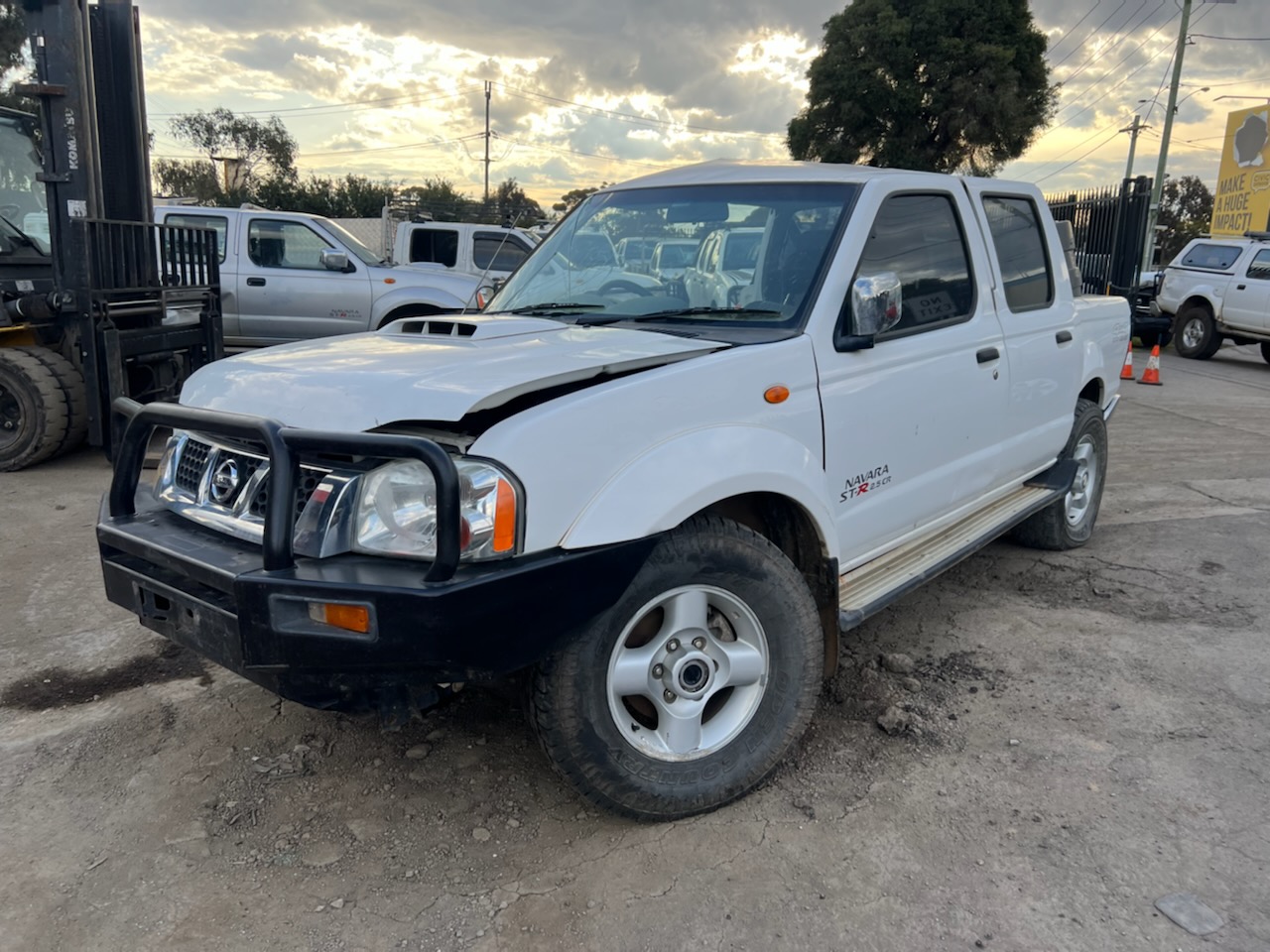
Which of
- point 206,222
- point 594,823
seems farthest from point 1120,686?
point 206,222

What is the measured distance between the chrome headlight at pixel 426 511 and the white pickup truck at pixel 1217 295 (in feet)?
54.9

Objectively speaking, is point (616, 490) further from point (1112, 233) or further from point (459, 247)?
point (1112, 233)

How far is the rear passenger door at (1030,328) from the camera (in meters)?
4.35

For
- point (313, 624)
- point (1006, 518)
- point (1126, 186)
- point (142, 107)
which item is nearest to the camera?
point (313, 624)

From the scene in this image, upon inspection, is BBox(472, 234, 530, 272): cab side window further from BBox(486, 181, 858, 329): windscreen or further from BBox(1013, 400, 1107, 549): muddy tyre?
BBox(486, 181, 858, 329): windscreen

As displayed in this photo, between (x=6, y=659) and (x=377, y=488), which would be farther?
(x=6, y=659)

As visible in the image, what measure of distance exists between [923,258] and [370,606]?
2.63 metres

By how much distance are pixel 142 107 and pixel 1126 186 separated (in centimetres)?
1517

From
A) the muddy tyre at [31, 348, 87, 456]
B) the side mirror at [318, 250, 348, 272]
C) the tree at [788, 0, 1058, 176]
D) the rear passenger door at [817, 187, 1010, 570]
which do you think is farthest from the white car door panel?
the tree at [788, 0, 1058, 176]

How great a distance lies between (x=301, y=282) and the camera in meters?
10.6

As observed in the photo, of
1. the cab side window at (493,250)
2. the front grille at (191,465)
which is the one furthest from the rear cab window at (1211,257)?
the front grille at (191,465)

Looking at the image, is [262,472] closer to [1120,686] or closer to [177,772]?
[177,772]

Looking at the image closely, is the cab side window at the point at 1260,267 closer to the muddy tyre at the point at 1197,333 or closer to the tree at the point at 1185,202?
the muddy tyre at the point at 1197,333

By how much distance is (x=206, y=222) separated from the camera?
34.5 feet
